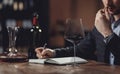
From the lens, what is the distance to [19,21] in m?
4.73

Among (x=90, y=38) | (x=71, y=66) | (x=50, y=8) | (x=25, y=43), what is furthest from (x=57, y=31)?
(x=71, y=66)

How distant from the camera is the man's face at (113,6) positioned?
7.88ft

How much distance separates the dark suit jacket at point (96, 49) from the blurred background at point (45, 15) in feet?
4.79

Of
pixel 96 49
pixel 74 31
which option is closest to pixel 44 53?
Answer: pixel 74 31

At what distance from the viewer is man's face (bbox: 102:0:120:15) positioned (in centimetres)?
240

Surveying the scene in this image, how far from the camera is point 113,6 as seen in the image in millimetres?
2445

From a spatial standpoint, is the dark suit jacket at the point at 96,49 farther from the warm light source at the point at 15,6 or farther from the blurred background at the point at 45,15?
the warm light source at the point at 15,6

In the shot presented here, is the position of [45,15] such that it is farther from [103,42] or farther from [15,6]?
[103,42]

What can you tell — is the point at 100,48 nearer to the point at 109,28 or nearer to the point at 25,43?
the point at 109,28

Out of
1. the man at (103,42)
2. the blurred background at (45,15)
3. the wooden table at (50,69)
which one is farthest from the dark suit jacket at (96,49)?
the blurred background at (45,15)

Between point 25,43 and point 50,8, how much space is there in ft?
2.90

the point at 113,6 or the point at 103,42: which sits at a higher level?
the point at 113,6

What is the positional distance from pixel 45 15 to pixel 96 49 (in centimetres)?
248

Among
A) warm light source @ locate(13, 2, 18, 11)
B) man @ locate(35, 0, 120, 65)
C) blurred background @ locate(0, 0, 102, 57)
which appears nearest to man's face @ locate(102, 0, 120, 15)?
man @ locate(35, 0, 120, 65)
